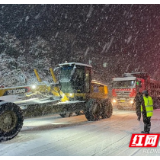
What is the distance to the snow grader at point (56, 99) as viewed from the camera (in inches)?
292

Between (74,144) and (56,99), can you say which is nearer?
(74,144)

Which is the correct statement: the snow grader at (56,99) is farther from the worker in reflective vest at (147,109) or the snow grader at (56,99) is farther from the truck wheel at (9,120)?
the worker in reflective vest at (147,109)

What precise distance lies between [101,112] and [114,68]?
30.4m

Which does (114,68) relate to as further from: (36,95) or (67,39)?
(36,95)

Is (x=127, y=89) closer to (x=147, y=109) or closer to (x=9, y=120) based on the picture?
(x=147, y=109)

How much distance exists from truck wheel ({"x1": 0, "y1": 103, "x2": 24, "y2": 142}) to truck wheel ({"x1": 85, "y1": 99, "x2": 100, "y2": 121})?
14.7ft

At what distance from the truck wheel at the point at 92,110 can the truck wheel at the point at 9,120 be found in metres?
4.48

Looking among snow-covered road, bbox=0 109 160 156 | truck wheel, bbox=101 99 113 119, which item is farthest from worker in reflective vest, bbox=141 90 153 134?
truck wheel, bbox=101 99 113 119

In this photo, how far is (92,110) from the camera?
11.5m

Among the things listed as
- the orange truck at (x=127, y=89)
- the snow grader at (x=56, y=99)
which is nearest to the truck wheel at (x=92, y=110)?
the snow grader at (x=56, y=99)

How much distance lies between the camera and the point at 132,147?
6.26 metres

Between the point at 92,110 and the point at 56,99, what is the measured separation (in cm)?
247

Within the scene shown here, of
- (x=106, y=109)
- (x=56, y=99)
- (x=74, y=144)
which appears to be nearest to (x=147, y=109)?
(x=74, y=144)

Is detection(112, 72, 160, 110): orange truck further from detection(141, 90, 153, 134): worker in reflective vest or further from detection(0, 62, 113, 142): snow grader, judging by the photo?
detection(141, 90, 153, 134): worker in reflective vest
